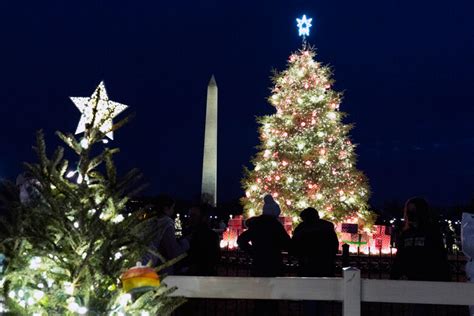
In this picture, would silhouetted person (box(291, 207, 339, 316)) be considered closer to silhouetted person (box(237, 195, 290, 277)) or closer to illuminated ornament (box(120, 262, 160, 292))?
silhouetted person (box(237, 195, 290, 277))

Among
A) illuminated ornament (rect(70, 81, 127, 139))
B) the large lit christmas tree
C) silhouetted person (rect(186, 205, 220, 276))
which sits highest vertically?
the large lit christmas tree

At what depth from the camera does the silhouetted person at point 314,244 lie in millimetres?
7227

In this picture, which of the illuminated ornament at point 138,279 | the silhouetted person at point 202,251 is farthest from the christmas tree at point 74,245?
the silhouetted person at point 202,251

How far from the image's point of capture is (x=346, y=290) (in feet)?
14.2

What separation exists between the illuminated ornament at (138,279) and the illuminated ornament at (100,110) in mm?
985

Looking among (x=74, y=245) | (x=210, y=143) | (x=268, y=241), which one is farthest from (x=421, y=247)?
(x=210, y=143)

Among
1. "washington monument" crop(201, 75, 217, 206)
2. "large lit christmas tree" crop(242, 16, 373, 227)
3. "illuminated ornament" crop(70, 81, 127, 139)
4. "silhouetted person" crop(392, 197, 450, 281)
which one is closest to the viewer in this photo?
"illuminated ornament" crop(70, 81, 127, 139)

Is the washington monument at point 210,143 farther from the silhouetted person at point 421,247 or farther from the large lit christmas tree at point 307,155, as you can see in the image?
the silhouetted person at point 421,247

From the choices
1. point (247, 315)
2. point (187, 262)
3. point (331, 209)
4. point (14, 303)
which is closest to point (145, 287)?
point (14, 303)

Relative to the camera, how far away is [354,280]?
430cm

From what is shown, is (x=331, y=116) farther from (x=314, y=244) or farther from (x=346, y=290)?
(x=346, y=290)

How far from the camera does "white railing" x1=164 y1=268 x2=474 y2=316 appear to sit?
14.1ft

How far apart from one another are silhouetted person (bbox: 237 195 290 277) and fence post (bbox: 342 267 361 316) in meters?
2.96

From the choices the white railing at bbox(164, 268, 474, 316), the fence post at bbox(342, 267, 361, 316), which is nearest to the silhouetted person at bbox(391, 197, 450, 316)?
the white railing at bbox(164, 268, 474, 316)
